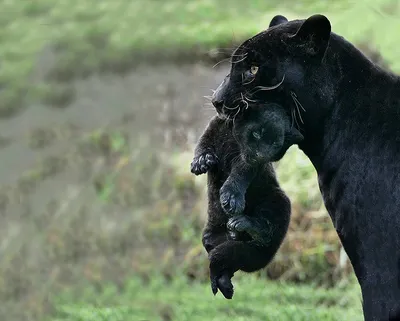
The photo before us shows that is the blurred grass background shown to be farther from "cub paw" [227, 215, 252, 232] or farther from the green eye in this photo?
the green eye

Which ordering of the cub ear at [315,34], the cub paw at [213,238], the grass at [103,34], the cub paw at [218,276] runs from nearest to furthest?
the cub ear at [315,34], the cub paw at [218,276], the cub paw at [213,238], the grass at [103,34]

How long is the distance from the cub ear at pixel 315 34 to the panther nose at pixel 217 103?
0.46 meters

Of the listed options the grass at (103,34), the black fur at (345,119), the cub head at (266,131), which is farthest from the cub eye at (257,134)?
the grass at (103,34)

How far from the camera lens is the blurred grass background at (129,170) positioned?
8.67m

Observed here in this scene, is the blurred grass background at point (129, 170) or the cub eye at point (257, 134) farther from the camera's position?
the blurred grass background at point (129, 170)

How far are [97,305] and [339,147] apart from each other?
4592 mm

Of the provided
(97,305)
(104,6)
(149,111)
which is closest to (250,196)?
(97,305)

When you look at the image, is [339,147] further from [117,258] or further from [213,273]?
[117,258]

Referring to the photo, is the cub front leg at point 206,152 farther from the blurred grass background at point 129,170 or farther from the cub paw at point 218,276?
the blurred grass background at point 129,170

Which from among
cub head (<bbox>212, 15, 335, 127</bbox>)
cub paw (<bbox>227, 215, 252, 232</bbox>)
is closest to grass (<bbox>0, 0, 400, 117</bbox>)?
cub head (<bbox>212, 15, 335, 127</bbox>)

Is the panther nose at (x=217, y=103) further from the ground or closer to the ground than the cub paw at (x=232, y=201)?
further from the ground

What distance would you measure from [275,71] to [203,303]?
4562 millimetres

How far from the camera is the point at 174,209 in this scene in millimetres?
10523

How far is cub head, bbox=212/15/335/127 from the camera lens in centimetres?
412
